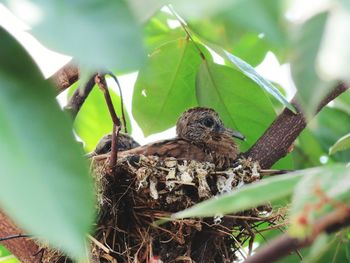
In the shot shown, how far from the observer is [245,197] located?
720mm

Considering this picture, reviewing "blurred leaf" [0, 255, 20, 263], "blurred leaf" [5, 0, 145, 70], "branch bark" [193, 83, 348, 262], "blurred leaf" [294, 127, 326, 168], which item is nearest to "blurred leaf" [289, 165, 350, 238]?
"blurred leaf" [5, 0, 145, 70]

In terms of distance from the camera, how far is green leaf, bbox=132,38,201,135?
2607mm

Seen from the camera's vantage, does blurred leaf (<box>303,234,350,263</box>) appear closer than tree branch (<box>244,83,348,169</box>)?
Yes

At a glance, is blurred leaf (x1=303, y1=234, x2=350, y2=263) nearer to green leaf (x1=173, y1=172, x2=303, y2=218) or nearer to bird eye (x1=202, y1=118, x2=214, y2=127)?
green leaf (x1=173, y1=172, x2=303, y2=218)

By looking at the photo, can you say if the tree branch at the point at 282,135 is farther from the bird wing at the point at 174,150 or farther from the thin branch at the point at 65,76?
the thin branch at the point at 65,76

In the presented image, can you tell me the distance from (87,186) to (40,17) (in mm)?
161

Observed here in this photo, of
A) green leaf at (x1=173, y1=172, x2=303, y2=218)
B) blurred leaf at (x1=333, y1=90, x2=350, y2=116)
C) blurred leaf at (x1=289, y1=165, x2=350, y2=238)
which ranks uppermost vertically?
green leaf at (x1=173, y1=172, x2=303, y2=218)

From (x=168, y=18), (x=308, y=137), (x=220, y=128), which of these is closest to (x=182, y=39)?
(x=168, y=18)

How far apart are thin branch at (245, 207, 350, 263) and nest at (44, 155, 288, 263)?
6.28ft

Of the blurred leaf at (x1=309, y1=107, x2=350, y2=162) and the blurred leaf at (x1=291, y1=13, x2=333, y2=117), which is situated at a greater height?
the blurred leaf at (x1=291, y1=13, x2=333, y2=117)

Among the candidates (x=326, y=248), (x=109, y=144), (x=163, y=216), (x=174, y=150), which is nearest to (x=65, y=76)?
(x=163, y=216)

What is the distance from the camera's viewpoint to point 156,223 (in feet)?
7.87

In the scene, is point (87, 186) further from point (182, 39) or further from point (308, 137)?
point (308, 137)

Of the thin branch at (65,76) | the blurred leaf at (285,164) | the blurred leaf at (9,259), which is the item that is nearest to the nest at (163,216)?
the blurred leaf at (285,164)
